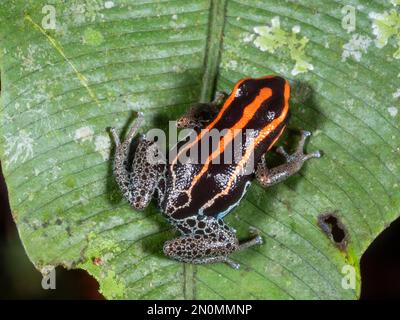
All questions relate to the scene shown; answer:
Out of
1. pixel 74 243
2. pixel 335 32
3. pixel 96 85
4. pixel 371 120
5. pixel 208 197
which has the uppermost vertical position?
pixel 335 32

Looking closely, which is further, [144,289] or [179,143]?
[179,143]

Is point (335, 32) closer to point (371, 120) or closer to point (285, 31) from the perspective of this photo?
point (285, 31)

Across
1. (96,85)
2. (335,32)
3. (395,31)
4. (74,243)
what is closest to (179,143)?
(96,85)

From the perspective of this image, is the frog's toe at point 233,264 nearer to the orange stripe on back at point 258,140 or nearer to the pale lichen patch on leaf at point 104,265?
the orange stripe on back at point 258,140

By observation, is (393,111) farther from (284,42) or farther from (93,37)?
(93,37)

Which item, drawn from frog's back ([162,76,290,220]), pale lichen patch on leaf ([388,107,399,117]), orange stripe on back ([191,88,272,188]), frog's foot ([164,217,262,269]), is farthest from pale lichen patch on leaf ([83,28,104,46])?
pale lichen patch on leaf ([388,107,399,117])
